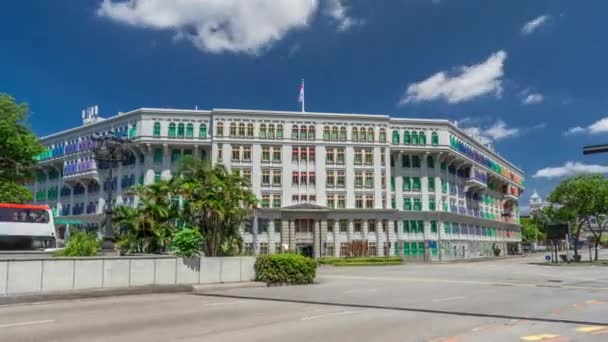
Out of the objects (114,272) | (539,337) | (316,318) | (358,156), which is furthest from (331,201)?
(539,337)

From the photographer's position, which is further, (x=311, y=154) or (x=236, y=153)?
(x=311, y=154)

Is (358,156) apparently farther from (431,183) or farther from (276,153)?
(431,183)

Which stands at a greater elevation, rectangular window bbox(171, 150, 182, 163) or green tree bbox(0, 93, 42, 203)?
rectangular window bbox(171, 150, 182, 163)

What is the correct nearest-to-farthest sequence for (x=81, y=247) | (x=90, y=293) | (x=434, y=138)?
(x=90, y=293)
(x=81, y=247)
(x=434, y=138)

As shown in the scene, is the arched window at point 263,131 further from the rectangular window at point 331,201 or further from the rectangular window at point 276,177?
the rectangular window at point 331,201

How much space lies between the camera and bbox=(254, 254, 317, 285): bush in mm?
24812

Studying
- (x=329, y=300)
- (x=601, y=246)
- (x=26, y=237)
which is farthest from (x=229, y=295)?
(x=601, y=246)

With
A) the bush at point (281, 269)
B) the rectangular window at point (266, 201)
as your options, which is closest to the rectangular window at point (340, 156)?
the rectangular window at point (266, 201)

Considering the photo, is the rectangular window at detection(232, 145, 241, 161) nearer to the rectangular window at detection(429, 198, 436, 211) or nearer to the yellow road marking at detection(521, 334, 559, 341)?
the rectangular window at detection(429, 198, 436, 211)

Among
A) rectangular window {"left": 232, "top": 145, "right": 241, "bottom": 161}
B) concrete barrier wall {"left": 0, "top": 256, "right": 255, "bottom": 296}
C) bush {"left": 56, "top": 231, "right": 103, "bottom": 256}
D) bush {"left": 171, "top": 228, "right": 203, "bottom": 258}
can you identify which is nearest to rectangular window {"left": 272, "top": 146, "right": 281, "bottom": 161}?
rectangular window {"left": 232, "top": 145, "right": 241, "bottom": 161}

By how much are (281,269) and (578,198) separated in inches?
1961

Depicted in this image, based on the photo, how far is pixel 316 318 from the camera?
43.0 ft

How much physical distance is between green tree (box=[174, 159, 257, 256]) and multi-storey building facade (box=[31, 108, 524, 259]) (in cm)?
3430

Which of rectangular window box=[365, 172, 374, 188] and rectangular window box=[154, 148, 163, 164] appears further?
rectangular window box=[365, 172, 374, 188]
